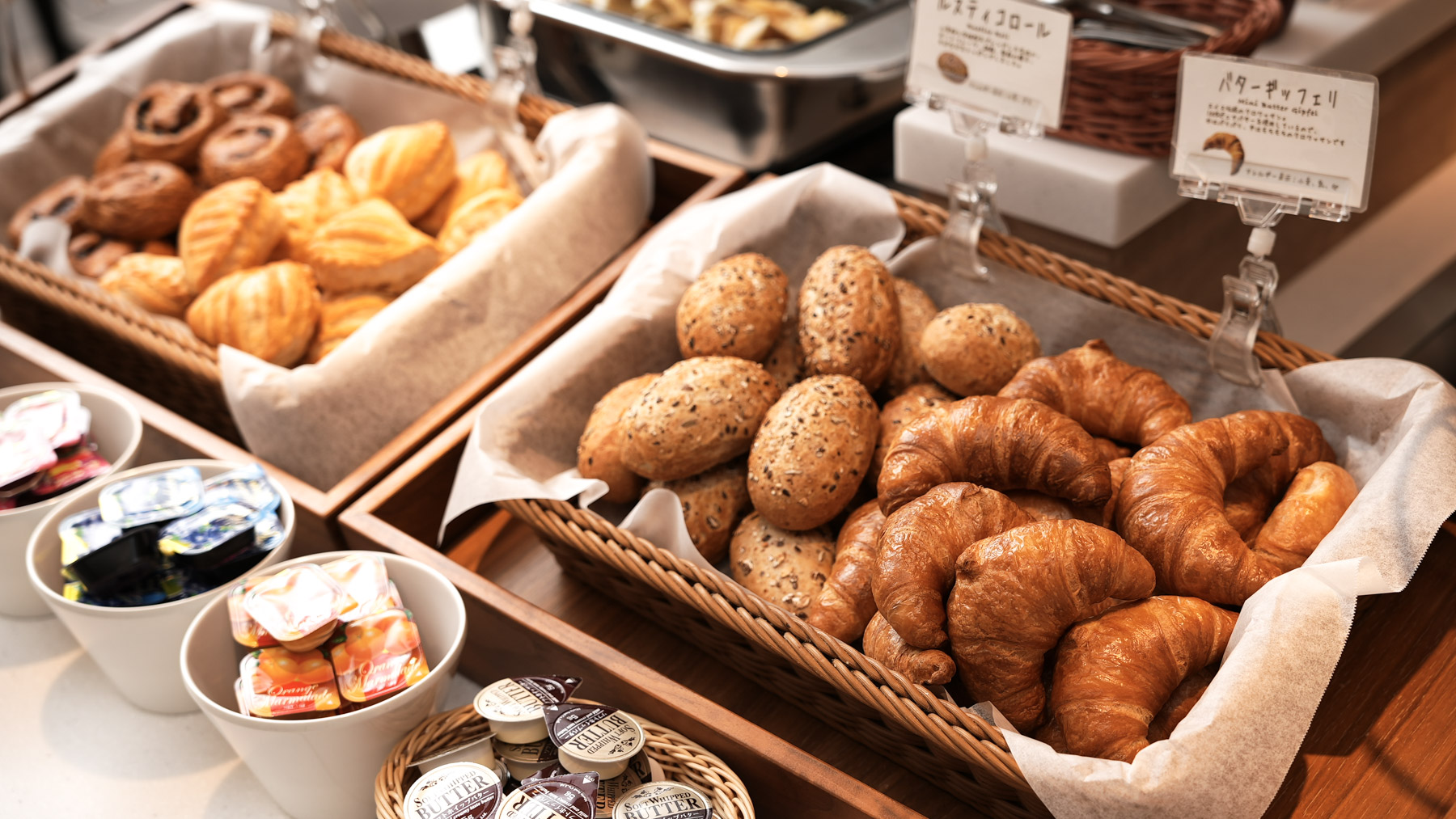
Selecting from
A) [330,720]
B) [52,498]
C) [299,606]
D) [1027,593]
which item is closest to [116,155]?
[52,498]

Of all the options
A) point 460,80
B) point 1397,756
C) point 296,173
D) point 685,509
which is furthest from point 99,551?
point 1397,756

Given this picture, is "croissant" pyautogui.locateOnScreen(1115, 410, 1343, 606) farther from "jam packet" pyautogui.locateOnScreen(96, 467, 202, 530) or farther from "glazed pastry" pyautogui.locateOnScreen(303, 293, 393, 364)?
"glazed pastry" pyautogui.locateOnScreen(303, 293, 393, 364)

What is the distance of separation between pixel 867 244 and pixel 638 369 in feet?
1.30

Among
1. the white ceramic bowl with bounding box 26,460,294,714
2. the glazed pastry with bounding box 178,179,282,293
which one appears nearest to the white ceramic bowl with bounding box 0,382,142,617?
the white ceramic bowl with bounding box 26,460,294,714

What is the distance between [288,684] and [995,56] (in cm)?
110

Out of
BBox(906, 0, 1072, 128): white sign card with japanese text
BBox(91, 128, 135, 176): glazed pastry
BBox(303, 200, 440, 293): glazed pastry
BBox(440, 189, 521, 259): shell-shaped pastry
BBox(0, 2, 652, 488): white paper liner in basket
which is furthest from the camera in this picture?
BBox(91, 128, 135, 176): glazed pastry

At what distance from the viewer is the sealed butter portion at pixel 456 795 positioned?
961 millimetres

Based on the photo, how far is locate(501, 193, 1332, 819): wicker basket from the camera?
987 millimetres

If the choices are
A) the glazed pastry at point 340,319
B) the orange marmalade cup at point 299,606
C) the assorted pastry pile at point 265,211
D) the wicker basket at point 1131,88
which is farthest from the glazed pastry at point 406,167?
the wicker basket at point 1131,88

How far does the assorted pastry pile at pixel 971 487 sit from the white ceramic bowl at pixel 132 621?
0.47 meters

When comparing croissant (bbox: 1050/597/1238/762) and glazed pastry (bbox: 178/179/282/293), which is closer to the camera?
croissant (bbox: 1050/597/1238/762)

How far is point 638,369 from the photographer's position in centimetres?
155

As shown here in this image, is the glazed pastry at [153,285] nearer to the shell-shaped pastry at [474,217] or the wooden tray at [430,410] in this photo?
the wooden tray at [430,410]

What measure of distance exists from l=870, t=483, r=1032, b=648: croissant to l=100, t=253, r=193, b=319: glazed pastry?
4.23ft
